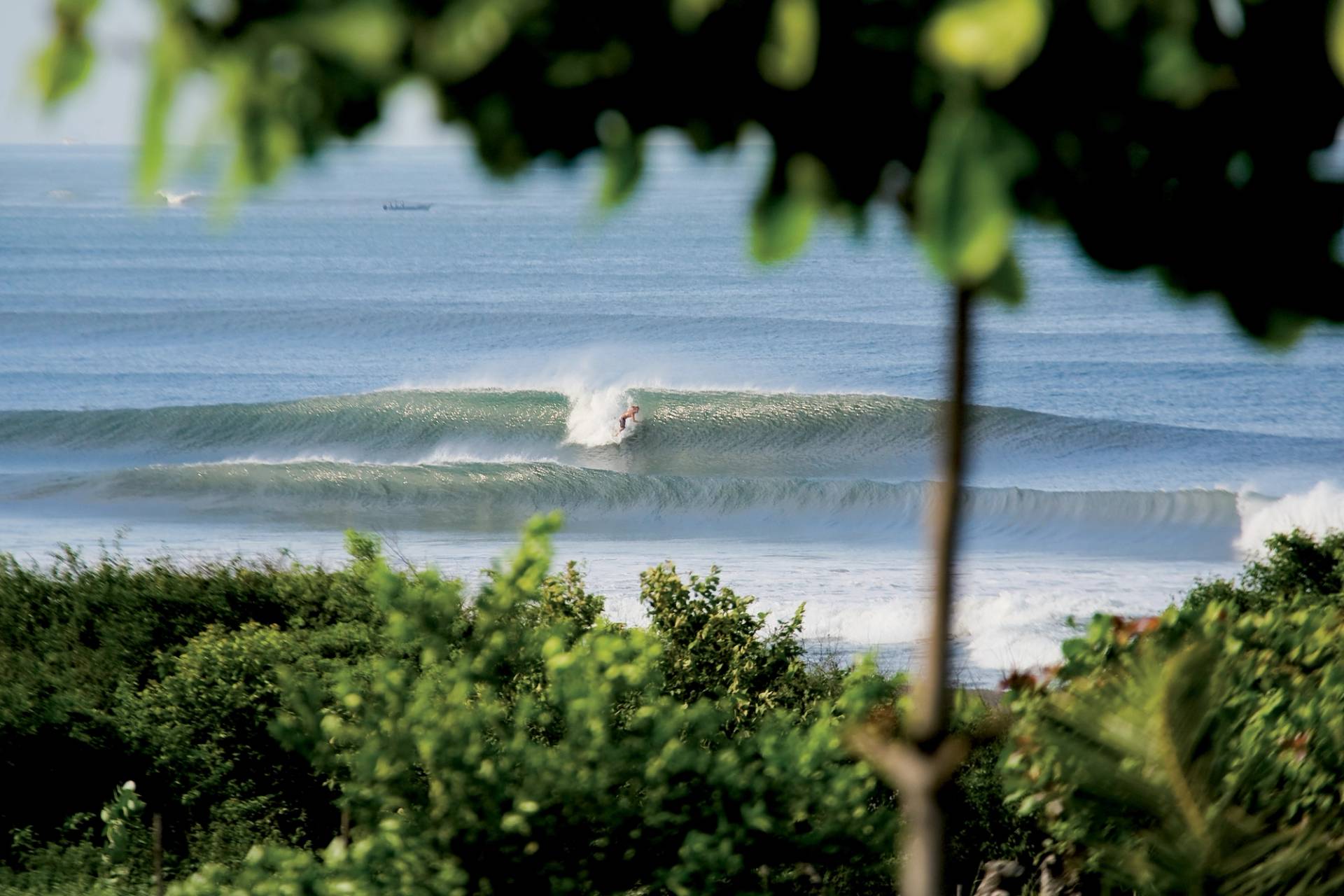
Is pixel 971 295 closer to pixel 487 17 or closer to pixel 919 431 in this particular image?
pixel 487 17

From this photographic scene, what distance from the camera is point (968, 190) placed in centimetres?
118

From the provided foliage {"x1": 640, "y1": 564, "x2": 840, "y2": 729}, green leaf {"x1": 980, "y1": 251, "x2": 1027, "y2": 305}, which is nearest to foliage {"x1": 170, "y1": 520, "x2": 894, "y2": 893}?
green leaf {"x1": 980, "y1": 251, "x2": 1027, "y2": 305}

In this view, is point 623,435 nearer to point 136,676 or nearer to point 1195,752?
point 136,676

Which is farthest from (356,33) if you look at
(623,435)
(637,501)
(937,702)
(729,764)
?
(623,435)

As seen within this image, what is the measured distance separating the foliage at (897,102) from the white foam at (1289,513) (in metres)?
24.5

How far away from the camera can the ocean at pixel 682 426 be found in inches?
811

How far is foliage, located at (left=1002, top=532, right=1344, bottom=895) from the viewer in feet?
10.6

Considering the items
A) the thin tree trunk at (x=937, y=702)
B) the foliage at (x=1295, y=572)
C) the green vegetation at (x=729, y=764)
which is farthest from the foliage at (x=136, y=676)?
the foliage at (x=1295, y=572)

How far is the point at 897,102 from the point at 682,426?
3167 cm

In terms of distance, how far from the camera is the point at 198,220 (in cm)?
7988

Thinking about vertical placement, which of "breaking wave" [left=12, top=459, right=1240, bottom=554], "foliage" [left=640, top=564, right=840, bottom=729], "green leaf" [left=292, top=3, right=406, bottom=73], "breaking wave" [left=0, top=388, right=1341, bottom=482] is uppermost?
"breaking wave" [left=0, top=388, right=1341, bottom=482]

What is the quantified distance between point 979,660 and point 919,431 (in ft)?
58.9

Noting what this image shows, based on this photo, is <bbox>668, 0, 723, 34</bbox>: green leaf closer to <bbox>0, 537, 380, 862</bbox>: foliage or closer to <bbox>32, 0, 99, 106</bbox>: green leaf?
<bbox>32, 0, 99, 106</bbox>: green leaf

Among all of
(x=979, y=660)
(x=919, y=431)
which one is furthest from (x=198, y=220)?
(x=979, y=660)
